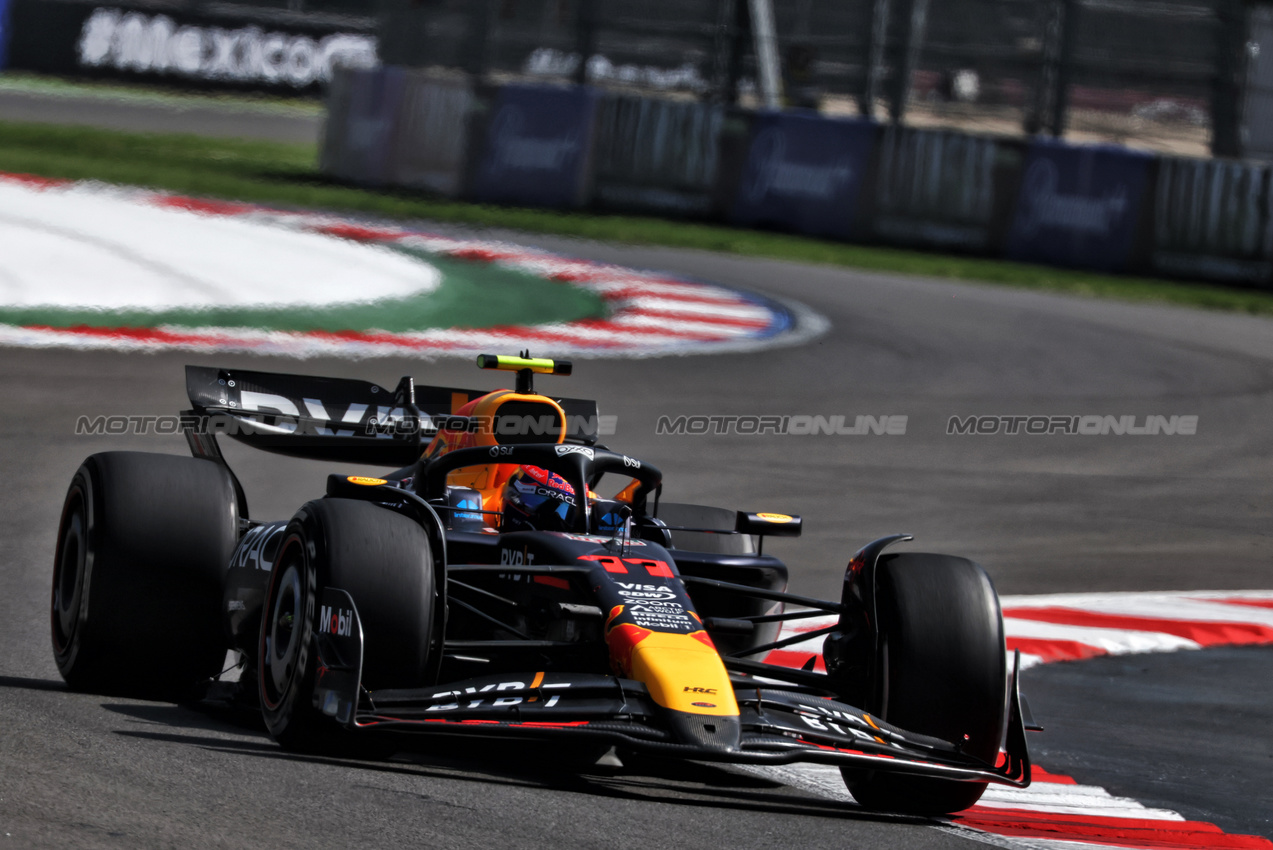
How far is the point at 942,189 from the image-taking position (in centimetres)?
1869

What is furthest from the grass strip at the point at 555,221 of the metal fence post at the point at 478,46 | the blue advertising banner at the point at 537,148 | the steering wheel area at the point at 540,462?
the steering wheel area at the point at 540,462

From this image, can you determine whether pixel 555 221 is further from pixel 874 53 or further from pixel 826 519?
pixel 826 519

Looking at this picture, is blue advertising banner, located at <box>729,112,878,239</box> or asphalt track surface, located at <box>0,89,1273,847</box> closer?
asphalt track surface, located at <box>0,89,1273,847</box>

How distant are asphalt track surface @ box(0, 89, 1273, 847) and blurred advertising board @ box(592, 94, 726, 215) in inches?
79.5

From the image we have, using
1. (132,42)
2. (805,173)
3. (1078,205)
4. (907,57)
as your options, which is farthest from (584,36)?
(132,42)

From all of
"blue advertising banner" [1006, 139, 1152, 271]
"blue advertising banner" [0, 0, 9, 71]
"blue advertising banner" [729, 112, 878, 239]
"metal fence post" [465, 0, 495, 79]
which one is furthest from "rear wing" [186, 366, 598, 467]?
"blue advertising banner" [0, 0, 9, 71]

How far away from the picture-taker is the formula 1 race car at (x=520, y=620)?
4527 millimetres

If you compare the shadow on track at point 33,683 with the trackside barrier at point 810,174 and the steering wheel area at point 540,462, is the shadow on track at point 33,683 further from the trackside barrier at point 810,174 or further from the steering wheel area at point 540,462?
the trackside barrier at point 810,174

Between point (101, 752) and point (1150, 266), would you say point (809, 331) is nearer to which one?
point (1150, 266)

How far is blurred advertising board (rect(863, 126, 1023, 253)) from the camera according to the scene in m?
18.5

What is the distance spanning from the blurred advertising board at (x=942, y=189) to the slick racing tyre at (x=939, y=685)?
14.0m

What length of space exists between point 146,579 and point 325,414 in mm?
1557

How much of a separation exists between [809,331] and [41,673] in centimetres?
904

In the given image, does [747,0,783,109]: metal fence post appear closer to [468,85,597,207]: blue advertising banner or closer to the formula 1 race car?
[468,85,597,207]: blue advertising banner
